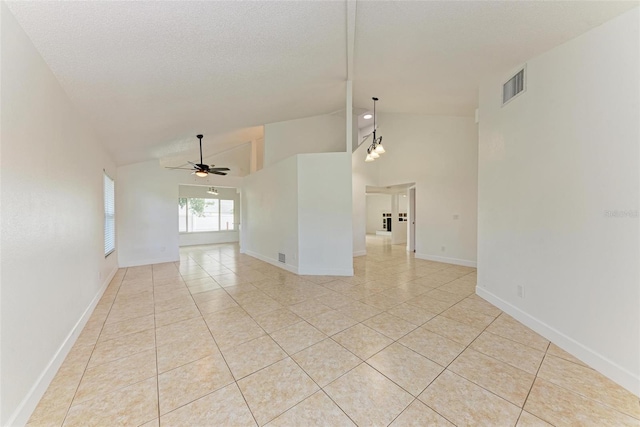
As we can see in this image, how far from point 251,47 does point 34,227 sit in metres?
2.38

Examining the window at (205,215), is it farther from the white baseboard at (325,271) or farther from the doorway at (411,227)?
the doorway at (411,227)

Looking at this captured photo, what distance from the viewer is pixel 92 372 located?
6.24 ft

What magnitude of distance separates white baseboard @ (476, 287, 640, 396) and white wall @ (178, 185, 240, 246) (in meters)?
9.53

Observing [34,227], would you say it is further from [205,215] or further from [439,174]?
[205,215]

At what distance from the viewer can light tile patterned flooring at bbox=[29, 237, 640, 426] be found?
58.8 inches

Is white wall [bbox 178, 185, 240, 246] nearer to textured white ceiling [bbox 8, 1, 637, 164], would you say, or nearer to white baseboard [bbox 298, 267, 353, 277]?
textured white ceiling [bbox 8, 1, 637, 164]

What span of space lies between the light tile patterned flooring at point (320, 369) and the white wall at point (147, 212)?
279 centimetres

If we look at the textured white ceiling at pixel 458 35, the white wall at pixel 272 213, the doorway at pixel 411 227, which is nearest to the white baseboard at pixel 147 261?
the white wall at pixel 272 213

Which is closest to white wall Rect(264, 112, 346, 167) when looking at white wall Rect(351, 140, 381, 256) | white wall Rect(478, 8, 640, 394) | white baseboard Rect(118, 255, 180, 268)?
white wall Rect(351, 140, 381, 256)

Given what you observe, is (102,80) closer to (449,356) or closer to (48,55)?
(48,55)

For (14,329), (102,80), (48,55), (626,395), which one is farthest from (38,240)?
(626,395)

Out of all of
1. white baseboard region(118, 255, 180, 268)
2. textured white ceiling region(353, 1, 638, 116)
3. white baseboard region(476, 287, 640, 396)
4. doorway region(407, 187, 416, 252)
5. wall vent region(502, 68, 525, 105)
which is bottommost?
white baseboard region(118, 255, 180, 268)

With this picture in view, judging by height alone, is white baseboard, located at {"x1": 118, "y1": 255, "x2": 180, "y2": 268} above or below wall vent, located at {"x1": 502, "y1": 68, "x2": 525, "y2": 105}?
below

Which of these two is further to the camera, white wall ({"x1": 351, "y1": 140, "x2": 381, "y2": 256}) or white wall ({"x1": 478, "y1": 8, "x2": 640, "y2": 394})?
white wall ({"x1": 351, "y1": 140, "x2": 381, "y2": 256})
